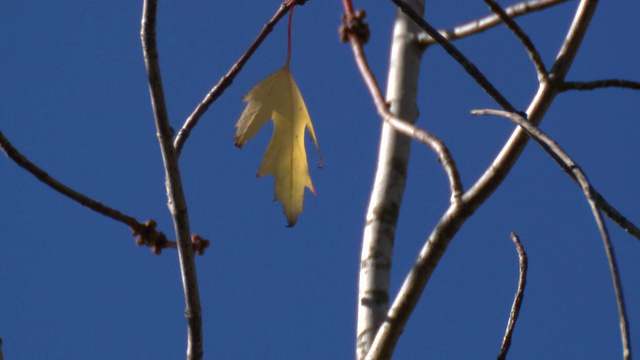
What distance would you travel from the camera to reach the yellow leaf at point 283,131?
0.89m

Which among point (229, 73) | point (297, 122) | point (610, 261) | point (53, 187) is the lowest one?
point (610, 261)

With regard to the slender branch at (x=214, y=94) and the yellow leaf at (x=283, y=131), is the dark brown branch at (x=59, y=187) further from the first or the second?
the yellow leaf at (x=283, y=131)

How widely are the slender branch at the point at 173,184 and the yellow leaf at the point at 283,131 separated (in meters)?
0.27

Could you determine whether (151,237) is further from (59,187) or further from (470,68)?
(470,68)

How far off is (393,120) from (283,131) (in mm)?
295

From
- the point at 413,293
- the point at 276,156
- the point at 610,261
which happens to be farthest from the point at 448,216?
the point at 276,156

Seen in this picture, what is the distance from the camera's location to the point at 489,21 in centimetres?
81

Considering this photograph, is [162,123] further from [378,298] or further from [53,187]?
[378,298]

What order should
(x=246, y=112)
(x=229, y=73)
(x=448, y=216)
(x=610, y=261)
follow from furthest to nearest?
(x=246, y=112) < (x=229, y=73) < (x=448, y=216) < (x=610, y=261)

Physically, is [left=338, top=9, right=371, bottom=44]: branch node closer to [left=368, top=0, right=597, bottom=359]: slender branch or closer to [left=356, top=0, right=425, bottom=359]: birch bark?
[left=356, top=0, right=425, bottom=359]: birch bark

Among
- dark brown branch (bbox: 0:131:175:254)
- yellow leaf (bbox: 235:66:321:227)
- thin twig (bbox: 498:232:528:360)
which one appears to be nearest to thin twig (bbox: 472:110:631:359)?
thin twig (bbox: 498:232:528:360)

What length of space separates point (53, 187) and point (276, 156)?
335 millimetres

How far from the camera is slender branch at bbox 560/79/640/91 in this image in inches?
23.6

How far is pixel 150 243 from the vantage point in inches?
25.5
